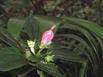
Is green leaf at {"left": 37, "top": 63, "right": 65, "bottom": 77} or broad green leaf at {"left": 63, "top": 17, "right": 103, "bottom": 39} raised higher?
broad green leaf at {"left": 63, "top": 17, "right": 103, "bottom": 39}

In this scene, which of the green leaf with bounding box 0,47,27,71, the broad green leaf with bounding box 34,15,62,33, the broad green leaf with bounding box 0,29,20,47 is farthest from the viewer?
the broad green leaf with bounding box 34,15,62,33

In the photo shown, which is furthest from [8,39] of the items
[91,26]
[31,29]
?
[91,26]

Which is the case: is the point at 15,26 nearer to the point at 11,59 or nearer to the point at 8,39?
the point at 8,39

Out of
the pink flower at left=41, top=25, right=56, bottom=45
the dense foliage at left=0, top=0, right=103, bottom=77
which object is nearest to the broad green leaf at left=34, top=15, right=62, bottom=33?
the dense foliage at left=0, top=0, right=103, bottom=77

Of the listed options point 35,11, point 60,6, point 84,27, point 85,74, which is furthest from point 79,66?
point 60,6

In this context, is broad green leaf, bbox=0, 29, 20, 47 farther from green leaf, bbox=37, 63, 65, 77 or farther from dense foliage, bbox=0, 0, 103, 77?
green leaf, bbox=37, 63, 65, 77
